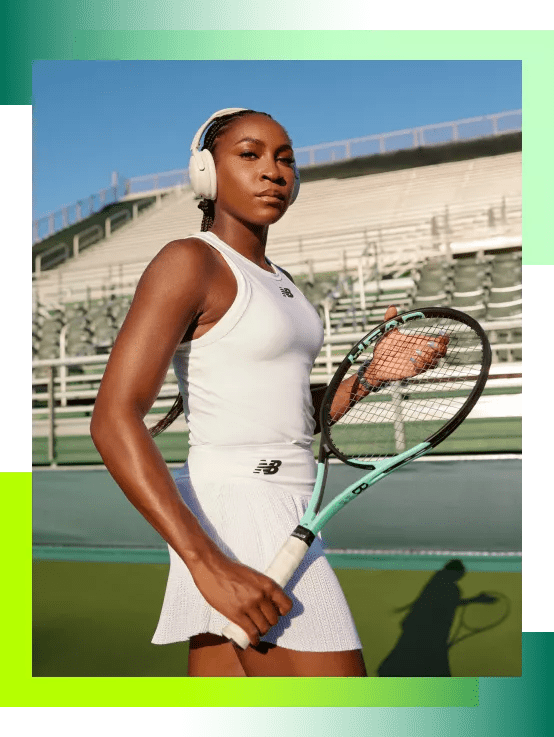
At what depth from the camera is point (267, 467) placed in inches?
49.5

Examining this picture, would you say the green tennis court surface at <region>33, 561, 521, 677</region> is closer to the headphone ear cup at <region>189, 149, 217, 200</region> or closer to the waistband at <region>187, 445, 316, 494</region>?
the waistband at <region>187, 445, 316, 494</region>

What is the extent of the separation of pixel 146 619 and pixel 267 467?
2.78m

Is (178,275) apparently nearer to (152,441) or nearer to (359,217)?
(152,441)

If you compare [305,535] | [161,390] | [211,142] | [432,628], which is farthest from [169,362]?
[161,390]

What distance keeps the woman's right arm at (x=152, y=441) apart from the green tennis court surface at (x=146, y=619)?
2.07m

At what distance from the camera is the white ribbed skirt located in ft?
4.02

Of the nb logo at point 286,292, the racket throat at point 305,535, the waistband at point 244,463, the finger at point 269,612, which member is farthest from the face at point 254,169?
the finger at point 269,612

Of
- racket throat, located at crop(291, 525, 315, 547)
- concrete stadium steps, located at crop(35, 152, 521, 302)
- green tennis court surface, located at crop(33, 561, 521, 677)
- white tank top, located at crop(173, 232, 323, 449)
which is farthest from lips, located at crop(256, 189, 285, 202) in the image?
concrete stadium steps, located at crop(35, 152, 521, 302)

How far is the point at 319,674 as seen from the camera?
1.25 meters

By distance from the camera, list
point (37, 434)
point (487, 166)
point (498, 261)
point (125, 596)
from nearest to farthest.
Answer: point (125, 596)
point (37, 434)
point (498, 261)
point (487, 166)
